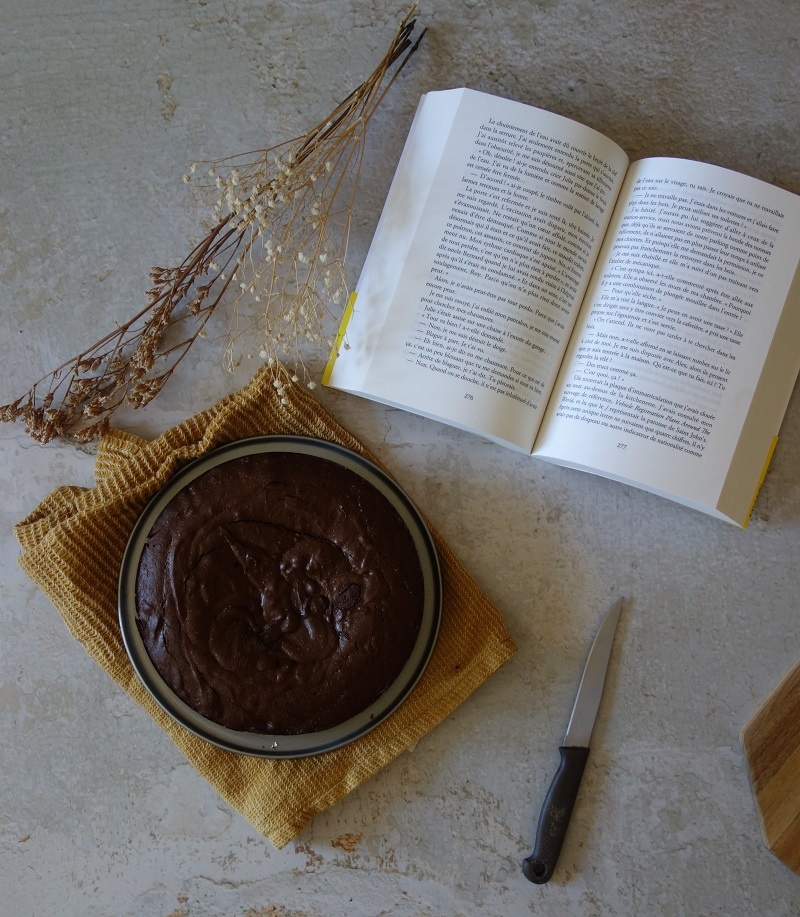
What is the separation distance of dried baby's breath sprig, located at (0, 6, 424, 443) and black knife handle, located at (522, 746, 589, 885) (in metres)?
0.78

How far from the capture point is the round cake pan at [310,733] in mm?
1184

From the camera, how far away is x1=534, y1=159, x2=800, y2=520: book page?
48.1 inches

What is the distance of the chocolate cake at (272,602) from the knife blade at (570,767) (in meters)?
0.32

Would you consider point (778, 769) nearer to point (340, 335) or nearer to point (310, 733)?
point (310, 733)

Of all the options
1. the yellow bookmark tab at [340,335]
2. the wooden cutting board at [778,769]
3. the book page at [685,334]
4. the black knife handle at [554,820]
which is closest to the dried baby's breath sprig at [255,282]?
the yellow bookmark tab at [340,335]

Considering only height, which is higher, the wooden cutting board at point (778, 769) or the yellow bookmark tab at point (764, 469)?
the yellow bookmark tab at point (764, 469)

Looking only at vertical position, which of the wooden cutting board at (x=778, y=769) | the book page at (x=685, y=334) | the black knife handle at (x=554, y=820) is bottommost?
the black knife handle at (x=554, y=820)

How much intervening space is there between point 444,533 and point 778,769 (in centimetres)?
Result: 67

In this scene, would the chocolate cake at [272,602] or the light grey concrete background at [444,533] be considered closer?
the chocolate cake at [272,602]

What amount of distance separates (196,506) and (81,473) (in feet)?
0.89

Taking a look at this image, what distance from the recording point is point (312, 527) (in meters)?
1.19

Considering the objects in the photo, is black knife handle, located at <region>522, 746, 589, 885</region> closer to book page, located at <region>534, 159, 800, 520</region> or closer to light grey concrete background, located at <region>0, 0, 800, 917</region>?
light grey concrete background, located at <region>0, 0, 800, 917</region>

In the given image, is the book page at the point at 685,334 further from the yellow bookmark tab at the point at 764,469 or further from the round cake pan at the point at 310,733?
the round cake pan at the point at 310,733

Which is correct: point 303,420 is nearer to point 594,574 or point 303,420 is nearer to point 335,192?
point 335,192
